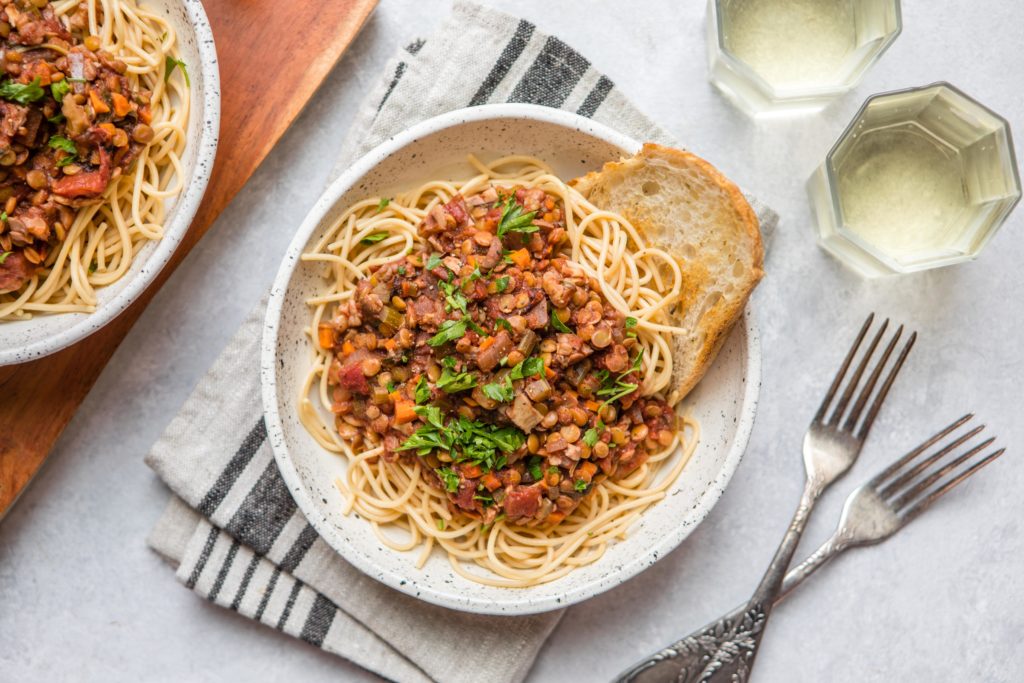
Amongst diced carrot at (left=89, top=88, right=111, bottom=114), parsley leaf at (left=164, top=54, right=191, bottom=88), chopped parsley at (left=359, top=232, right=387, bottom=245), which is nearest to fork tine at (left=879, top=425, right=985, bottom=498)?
chopped parsley at (left=359, top=232, right=387, bottom=245)

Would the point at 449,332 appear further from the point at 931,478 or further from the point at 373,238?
the point at 931,478

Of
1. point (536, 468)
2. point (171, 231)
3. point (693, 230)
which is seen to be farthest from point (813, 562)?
point (171, 231)

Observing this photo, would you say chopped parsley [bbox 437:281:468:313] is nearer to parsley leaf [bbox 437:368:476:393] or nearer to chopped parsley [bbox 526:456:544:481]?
parsley leaf [bbox 437:368:476:393]

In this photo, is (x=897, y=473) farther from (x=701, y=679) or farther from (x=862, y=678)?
(x=701, y=679)

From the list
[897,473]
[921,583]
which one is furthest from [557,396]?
[921,583]

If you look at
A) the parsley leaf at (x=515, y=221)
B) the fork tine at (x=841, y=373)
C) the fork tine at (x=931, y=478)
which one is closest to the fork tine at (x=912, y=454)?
the fork tine at (x=931, y=478)

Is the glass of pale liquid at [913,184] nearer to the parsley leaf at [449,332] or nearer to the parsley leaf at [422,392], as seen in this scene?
the parsley leaf at [449,332]
